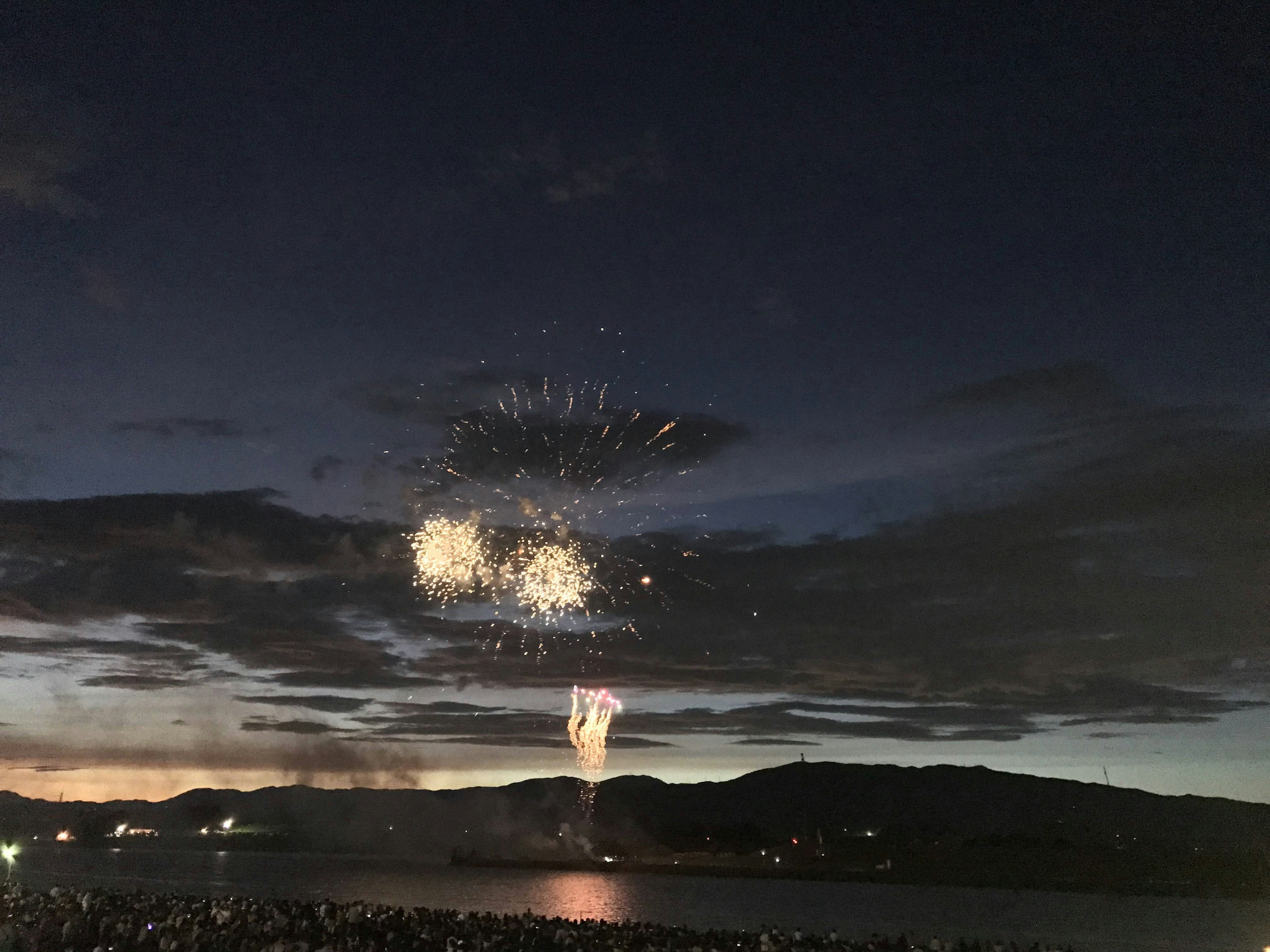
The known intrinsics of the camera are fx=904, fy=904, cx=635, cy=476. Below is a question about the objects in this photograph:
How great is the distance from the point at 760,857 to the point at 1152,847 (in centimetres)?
7257

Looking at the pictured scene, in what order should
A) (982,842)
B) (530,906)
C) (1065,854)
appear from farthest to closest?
(982,842)
(1065,854)
(530,906)

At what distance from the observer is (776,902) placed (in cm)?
10100

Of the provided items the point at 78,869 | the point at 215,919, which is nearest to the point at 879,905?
the point at 215,919

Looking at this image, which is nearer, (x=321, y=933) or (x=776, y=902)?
(x=321, y=933)

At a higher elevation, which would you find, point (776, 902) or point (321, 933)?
point (776, 902)

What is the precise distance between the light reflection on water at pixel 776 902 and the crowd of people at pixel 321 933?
100 feet

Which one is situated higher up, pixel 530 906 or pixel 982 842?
pixel 982 842

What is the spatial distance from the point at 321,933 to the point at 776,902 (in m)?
75.8

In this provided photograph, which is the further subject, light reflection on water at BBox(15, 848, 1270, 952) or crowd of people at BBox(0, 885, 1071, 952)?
light reflection on water at BBox(15, 848, 1270, 952)

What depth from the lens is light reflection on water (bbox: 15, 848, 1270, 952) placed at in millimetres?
70250

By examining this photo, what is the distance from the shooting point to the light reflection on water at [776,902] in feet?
230

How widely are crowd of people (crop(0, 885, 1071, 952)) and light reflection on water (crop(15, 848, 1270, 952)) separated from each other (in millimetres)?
30557

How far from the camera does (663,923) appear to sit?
71250mm

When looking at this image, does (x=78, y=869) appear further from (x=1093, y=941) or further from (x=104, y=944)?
(x=1093, y=941)
